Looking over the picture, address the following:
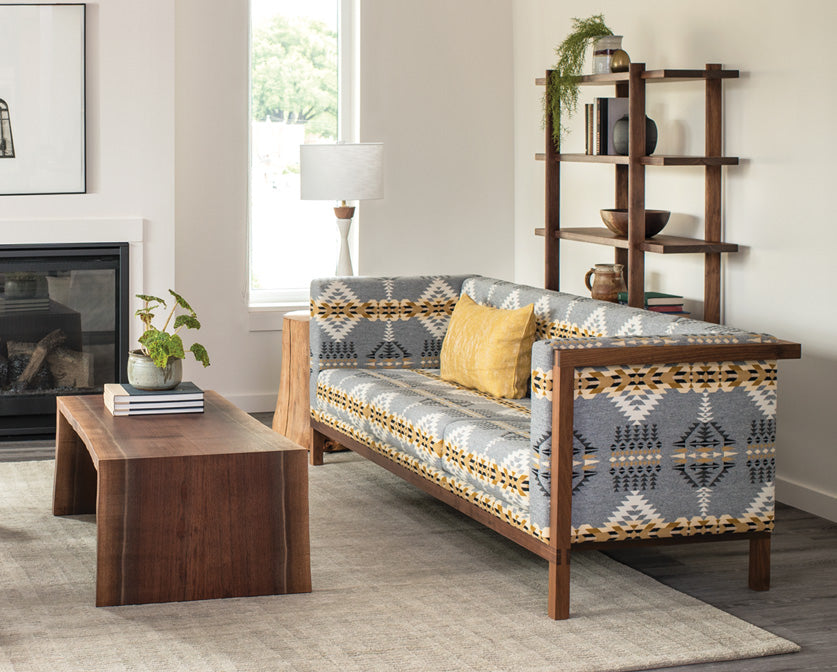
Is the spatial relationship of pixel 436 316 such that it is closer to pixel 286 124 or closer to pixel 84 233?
pixel 84 233

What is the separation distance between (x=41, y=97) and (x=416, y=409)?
2608mm

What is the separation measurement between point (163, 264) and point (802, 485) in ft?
10.0

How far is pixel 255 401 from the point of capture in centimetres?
642

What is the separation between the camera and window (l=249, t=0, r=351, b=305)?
645 cm

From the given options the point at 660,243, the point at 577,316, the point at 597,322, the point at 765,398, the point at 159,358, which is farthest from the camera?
the point at 660,243

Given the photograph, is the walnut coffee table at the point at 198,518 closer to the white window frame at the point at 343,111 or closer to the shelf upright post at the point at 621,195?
the shelf upright post at the point at 621,195

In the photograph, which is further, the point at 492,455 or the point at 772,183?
the point at 772,183

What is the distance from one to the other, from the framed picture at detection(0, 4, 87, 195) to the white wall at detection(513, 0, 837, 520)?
2.54m

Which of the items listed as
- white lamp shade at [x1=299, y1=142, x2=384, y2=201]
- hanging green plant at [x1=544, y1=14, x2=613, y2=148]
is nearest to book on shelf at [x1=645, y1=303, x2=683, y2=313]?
hanging green plant at [x1=544, y1=14, x2=613, y2=148]

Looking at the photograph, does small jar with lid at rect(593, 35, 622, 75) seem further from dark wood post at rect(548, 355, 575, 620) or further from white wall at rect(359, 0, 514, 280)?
dark wood post at rect(548, 355, 575, 620)

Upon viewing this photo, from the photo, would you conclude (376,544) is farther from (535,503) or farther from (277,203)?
(277,203)

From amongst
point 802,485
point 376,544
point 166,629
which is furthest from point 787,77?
point 166,629

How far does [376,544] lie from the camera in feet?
13.0

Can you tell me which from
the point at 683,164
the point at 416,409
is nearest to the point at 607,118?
the point at 683,164
